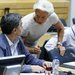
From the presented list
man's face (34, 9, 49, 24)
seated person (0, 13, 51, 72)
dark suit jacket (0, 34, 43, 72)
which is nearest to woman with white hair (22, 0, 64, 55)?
man's face (34, 9, 49, 24)

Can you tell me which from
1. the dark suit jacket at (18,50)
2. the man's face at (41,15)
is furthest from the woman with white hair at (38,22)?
the dark suit jacket at (18,50)

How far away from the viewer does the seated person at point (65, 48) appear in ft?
12.9

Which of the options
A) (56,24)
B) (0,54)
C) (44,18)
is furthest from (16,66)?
(56,24)

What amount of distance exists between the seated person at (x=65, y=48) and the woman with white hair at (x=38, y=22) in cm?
7

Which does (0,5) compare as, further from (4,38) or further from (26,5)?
(4,38)

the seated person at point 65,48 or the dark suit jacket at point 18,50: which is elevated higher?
the dark suit jacket at point 18,50

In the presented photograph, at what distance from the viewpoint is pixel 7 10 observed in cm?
697

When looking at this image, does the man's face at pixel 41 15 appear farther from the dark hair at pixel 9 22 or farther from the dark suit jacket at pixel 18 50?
the dark hair at pixel 9 22

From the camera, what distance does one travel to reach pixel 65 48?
414 centimetres

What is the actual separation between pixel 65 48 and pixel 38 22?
517mm

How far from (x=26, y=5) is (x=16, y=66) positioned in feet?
16.0

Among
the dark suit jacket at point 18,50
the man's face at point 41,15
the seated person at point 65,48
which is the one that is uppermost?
the man's face at point 41,15

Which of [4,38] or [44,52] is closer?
[4,38]

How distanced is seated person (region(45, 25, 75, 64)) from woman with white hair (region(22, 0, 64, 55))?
68 mm
